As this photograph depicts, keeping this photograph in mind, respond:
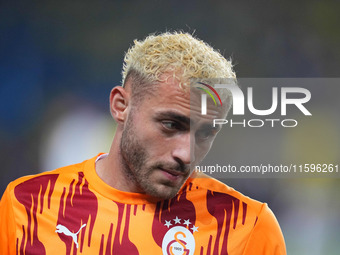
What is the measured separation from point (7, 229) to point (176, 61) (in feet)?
3.49

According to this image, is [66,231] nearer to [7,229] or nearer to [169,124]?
[7,229]

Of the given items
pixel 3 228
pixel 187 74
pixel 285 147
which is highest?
pixel 285 147

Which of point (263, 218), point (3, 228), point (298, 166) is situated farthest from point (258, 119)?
point (3, 228)

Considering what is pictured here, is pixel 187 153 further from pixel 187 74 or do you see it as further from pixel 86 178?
pixel 86 178

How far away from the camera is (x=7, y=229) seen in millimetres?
1980

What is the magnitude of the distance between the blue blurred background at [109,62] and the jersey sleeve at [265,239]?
193 centimetres

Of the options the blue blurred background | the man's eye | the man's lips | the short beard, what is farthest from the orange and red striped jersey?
the blue blurred background

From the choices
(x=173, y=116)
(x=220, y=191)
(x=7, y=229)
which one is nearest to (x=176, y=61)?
(x=173, y=116)

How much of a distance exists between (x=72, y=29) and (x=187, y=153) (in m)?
2.98

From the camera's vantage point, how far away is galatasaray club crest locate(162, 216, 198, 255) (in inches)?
75.1

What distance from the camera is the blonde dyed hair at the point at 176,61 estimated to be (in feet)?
6.08

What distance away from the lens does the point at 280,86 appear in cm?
436

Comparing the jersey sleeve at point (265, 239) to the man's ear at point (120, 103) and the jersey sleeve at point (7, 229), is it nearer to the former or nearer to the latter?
the man's ear at point (120, 103)

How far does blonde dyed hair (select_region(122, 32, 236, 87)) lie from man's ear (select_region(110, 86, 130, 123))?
0.09 metres
